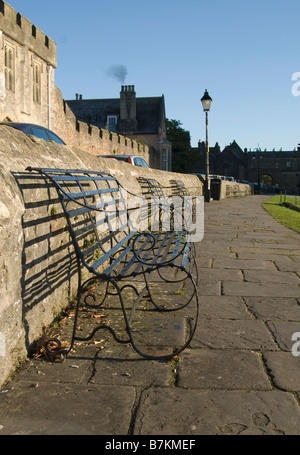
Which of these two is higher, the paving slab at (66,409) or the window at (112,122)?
the window at (112,122)

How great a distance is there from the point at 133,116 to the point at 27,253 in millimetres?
46870

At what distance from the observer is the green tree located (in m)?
53.0

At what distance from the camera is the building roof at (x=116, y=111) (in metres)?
48.3

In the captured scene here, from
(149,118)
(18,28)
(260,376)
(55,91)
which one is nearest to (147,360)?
(260,376)

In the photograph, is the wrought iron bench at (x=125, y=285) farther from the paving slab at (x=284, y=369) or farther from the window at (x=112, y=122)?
the window at (x=112, y=122)

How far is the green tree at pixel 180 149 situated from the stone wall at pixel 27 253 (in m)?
49.4

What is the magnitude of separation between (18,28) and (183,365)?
2121 cm

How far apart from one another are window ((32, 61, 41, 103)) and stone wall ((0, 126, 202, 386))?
2013cm

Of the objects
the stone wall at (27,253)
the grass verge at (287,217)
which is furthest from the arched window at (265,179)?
the stone wall at (27,253)

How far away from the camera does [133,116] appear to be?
48188 millimetres
